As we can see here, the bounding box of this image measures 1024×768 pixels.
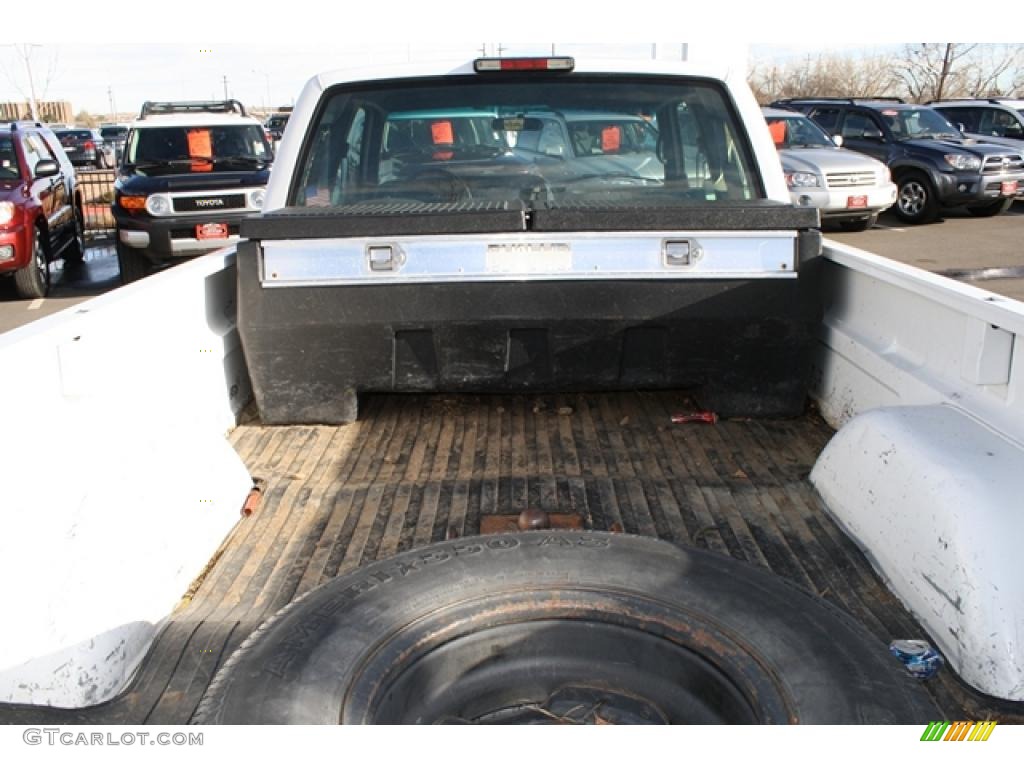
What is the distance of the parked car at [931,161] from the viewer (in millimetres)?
16312

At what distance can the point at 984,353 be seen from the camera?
2857 mm

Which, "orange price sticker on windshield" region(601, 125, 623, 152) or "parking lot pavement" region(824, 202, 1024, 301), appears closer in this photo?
"orange price sticker on windshield" region(601, 125, 623, 152)

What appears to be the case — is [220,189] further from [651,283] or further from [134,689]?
[134,689]

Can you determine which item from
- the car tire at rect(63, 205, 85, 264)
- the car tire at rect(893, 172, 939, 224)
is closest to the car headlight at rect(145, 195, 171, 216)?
the car tire at rect(63, 205, 85, 264)

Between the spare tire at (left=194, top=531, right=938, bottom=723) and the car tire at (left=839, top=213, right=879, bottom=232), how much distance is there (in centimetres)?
1458

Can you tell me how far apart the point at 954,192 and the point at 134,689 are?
54.7 ft

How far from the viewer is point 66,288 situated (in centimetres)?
1285

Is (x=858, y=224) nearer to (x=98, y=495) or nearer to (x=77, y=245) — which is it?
(x=77, y=245)

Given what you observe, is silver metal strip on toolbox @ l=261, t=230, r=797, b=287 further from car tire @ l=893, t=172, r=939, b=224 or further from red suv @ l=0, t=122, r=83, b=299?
car tire @ l=893, t=172, r=939, b=224

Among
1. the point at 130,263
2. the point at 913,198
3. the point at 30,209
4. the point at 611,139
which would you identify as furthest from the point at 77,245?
the point at 913,198

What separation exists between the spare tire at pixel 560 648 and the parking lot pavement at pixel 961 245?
9.75m

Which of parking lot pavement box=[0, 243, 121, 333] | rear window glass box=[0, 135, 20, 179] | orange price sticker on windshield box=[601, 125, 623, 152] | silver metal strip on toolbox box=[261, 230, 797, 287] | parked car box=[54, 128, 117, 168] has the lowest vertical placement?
parking lot pavement box=[0, 243, 121, 333]

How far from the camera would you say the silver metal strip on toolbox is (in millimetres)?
3744

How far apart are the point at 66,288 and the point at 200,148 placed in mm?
2499
